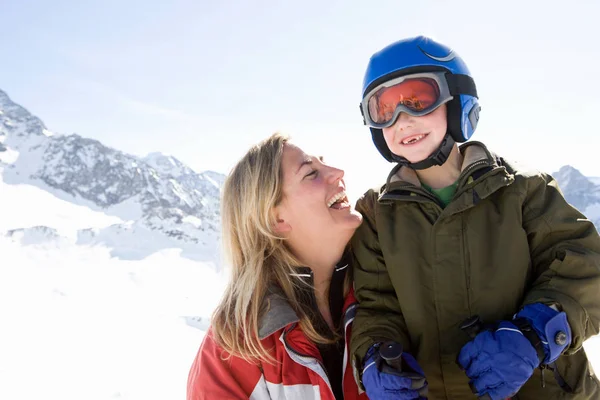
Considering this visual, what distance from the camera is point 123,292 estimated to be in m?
64.8

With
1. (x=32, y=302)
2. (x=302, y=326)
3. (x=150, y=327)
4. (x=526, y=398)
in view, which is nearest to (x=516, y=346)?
(x=526, y=398)

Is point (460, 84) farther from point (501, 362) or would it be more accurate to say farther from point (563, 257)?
point (501, 362)

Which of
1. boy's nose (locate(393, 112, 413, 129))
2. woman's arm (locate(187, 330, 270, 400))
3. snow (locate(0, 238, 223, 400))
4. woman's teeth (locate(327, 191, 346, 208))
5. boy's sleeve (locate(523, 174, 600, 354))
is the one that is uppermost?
boy's nose (locate(393, 112, 413, 129))

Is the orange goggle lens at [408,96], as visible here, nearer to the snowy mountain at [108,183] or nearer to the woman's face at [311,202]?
the woman's face at [311,202]

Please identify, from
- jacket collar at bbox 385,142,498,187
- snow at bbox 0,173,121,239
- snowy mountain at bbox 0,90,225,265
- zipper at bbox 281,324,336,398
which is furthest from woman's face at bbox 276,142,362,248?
snow at bbox 0,173,121,239

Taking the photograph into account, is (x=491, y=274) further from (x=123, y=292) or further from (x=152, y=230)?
(x=152, y=230)

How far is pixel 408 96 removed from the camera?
250 centimetres

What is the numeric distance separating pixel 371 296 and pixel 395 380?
0.61 meters

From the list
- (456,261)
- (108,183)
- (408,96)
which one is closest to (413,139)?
(408,96)

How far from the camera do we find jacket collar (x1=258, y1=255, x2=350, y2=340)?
7.97ft

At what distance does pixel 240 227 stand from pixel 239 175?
1.18ft

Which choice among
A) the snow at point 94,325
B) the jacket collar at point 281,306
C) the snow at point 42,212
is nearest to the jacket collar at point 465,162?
the jacket collar at point 281,306

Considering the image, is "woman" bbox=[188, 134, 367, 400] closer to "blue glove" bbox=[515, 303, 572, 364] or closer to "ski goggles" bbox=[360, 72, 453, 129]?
"ski goggles" bbox=[360, 72, 453, 129]

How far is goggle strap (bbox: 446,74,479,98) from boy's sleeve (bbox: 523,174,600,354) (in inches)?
27.0
